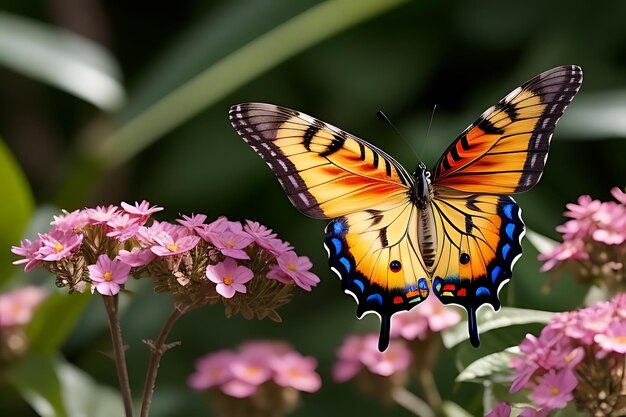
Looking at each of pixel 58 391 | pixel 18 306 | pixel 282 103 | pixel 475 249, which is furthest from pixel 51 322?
pixel 282 103

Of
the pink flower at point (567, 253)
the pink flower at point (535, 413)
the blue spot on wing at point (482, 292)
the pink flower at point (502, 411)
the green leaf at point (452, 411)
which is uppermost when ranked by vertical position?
the pink flower at point (567, 253)

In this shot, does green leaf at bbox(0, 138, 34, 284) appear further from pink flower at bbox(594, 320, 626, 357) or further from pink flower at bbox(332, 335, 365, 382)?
pink flower at bbox(594, 320, 626, 357)

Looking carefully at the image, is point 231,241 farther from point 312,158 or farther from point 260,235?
point 312,158

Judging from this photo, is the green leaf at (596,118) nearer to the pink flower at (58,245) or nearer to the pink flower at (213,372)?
the pink flower at (213,372)

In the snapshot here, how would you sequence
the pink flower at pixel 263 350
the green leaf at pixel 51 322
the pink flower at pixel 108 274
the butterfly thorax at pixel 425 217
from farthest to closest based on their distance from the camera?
1. the green leaf at pixel 51 322
2. the pink flower at pixel 263 350
3. the butterfly thorax at pixel 425 217
4. the pink flower at pixel 108 274

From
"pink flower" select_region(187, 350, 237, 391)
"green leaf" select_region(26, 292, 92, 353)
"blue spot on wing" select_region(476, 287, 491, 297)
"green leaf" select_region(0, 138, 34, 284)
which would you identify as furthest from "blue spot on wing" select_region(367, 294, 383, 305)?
"green leaf" select_region(0, 138, 34, 284)

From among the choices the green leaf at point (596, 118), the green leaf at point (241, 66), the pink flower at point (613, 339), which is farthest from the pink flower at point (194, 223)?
the green leaf at point (241, 66)
